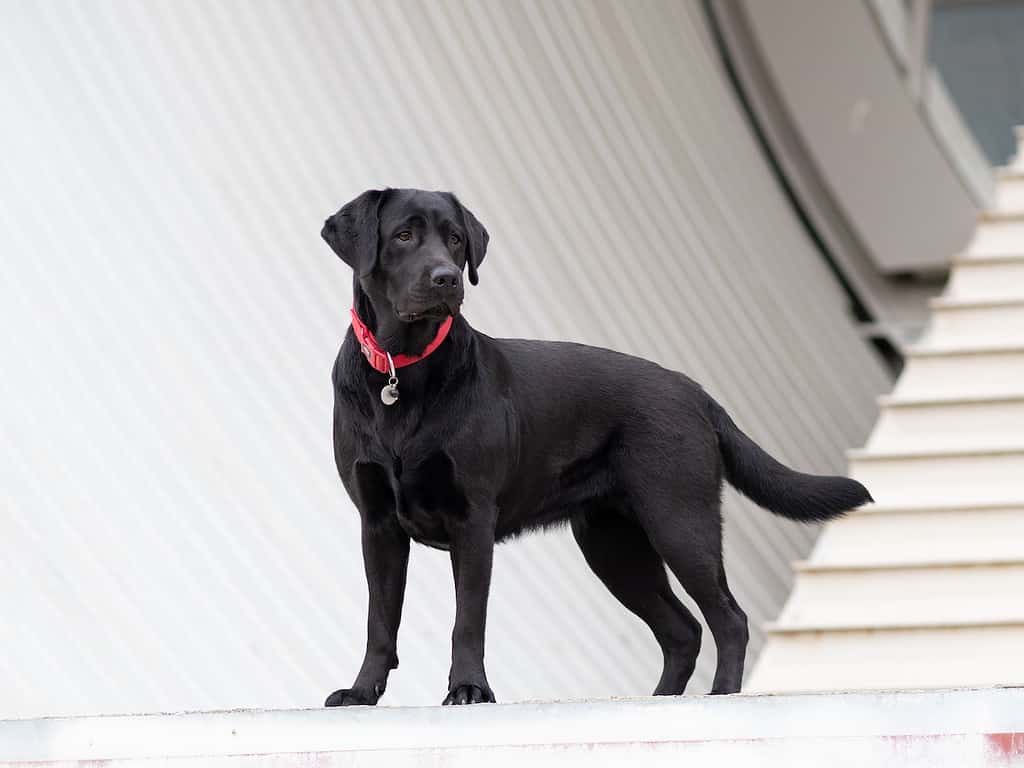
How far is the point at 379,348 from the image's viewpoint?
3938 millimetres

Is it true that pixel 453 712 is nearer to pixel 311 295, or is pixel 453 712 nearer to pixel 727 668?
pixel 727 668

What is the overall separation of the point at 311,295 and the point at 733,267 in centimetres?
462

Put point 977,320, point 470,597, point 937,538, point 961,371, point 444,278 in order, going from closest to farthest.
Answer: point 444,278 → point 470,597 → point 937,538 → point 961,371 → point 977,320

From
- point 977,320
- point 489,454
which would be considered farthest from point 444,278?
point 977,320

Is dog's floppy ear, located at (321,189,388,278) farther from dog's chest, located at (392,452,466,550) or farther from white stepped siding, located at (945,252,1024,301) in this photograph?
white stepped siding, located at (945,252,1024,301)

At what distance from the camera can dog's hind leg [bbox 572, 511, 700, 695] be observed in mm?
4445

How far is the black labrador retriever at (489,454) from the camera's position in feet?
12.8

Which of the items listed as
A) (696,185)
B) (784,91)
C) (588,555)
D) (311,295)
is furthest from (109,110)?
(784,91)

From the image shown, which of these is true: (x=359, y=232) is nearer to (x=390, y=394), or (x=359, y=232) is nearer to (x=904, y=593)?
(x=390, y=394)

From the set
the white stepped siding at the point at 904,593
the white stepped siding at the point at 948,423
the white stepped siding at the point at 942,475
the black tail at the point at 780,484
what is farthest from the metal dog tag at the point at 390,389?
Answer: the white stepped siding at the point at 948,423

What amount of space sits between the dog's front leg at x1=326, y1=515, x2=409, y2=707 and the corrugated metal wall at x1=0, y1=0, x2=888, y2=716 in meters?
2.70

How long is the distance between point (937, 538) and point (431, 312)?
182 inches

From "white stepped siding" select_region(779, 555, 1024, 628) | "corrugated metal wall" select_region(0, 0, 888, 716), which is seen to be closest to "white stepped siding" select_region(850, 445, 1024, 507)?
"white stepped siding" select_region(779, 555, 1024, 628)

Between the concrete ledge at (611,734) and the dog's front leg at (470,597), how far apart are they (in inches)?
9.6
